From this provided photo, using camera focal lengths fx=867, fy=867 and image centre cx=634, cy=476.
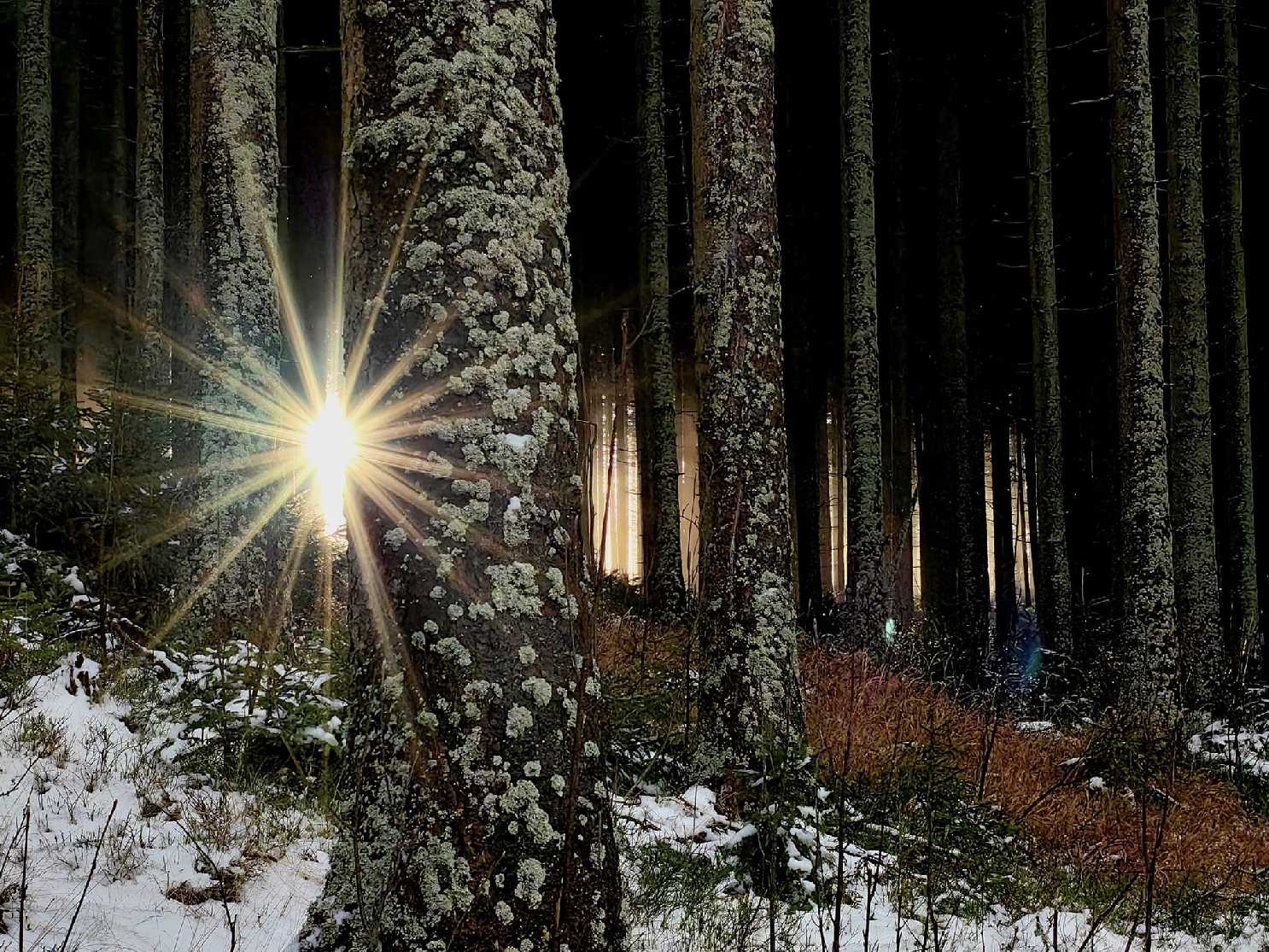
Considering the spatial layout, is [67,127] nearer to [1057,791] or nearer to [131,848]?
[131,848]

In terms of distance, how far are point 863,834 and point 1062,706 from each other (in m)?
5.93

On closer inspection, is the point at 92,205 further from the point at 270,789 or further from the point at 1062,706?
the point at 1062,706

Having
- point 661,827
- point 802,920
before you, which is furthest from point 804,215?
point 802,920

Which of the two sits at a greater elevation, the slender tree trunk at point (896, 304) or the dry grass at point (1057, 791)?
the slender tree trunk at point (896, 304)

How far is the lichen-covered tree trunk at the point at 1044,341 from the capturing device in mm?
11703

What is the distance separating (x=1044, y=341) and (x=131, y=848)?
12.1m

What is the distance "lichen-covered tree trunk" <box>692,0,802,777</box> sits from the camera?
4.90 metres

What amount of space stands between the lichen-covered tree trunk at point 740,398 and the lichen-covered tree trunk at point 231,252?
130 inches

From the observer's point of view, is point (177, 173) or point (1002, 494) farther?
point (1002, 494)

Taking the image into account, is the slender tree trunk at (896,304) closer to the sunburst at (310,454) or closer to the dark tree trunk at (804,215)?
the dark tree trunk at (804,215)


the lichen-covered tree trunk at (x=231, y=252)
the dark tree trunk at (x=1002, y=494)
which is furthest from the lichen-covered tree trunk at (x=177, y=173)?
the dark tree trunk at (x=1002, y=494)

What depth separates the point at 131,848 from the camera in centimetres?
289

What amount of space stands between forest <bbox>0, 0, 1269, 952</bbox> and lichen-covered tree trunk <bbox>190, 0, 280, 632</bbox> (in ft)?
0.12

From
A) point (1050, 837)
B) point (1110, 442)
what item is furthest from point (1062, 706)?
point (1110, 442)
